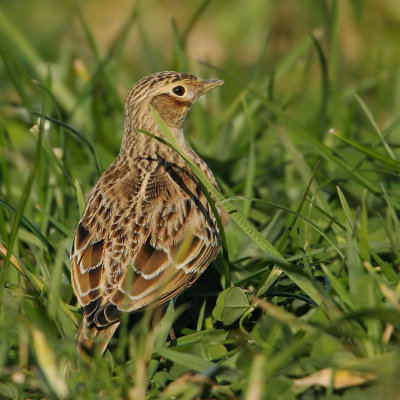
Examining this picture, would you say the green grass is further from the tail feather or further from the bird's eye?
the bird's eye

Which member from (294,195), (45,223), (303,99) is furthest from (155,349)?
(303,99)

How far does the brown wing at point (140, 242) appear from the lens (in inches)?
173

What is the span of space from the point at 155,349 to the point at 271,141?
3.07 meters

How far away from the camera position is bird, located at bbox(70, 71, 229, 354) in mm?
4375

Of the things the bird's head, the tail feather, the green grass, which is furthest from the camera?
the bird's head

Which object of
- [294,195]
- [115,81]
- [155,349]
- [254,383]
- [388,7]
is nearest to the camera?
[254,383]

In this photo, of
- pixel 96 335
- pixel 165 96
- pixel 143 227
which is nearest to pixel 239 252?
pixel 143 227

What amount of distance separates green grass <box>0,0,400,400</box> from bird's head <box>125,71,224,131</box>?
0.25 metres

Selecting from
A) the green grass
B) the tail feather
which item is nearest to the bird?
the tail feather

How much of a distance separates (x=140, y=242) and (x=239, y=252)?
102 cm

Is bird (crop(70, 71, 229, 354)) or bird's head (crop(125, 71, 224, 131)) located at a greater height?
bird's head (crop(125, 71, 224, 131))

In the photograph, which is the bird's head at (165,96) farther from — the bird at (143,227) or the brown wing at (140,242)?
the brown wing at (140,242)

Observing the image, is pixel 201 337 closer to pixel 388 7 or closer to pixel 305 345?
pixel 305 345

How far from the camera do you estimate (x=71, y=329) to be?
450 centimetres
